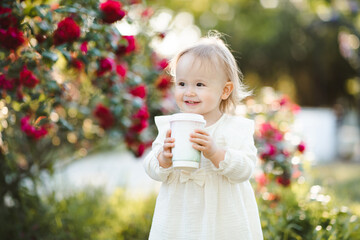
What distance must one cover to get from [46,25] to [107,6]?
39cm

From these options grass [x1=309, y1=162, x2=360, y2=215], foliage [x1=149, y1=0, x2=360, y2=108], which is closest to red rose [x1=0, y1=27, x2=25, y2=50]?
grass [x1=309, y1=162, x2=360, y2=215]

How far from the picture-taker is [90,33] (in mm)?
2674

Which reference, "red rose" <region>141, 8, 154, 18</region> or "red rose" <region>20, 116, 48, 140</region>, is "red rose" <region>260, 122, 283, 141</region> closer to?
"red rose" <region>141, 8, 154, 18</region>

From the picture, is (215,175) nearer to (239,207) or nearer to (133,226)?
(239,207)

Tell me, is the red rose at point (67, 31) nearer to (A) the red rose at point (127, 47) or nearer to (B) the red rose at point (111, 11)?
(B) the red rose at point (111, 11)

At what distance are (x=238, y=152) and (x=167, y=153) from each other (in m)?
0.33

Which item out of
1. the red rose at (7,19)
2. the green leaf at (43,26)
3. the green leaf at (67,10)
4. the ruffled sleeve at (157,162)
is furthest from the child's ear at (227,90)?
the red rose at (7,19)

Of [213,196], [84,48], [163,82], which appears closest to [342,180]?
[163,82]

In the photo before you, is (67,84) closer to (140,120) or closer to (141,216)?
(140,120)

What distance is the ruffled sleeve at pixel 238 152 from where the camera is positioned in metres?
1.81

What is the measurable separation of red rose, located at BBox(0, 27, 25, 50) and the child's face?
107 centimetres

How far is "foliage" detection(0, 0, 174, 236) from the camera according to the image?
2.51 metres

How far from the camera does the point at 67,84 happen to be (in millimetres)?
3002

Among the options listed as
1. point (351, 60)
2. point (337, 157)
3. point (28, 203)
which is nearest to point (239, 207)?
point (28, 203)
